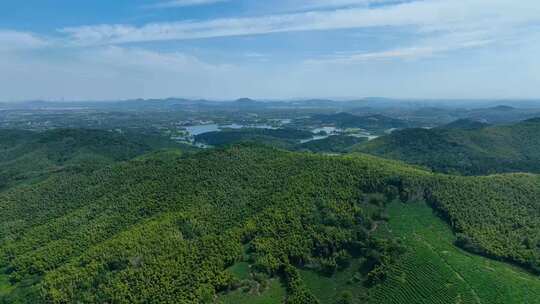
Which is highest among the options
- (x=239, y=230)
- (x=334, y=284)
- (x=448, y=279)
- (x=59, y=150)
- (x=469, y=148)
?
(x=59, y=150)

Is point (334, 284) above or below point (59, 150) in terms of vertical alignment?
below

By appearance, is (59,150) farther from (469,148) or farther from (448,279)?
(469,148)

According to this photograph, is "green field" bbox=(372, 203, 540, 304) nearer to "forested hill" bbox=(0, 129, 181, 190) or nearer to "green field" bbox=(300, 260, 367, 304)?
"green field" bbox=(300, 260, 367, 304)

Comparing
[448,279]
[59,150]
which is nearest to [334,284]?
[448,279]

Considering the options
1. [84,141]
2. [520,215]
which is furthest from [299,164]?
[84,141]

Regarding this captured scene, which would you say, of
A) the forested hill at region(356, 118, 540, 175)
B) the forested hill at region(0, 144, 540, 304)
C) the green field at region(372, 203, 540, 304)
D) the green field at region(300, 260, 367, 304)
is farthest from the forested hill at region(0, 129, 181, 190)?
the forested hill at region(356, 118, 540, 175)

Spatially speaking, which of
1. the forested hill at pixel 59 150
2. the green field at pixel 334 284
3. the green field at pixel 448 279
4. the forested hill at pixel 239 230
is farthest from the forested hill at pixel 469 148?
the forested hill at pixel 59 150
